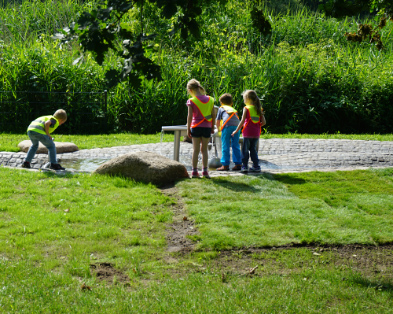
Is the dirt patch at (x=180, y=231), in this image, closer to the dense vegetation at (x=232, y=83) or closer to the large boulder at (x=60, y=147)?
the large boulder at (x=60, y=147)

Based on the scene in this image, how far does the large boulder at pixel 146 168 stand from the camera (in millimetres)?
7703

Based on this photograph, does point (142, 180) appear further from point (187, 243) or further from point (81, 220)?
point (187, 243)

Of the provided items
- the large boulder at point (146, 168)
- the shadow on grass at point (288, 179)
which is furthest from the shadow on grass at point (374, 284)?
the large boulder at point (146, 168)

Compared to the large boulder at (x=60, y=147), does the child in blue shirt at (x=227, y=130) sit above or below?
above

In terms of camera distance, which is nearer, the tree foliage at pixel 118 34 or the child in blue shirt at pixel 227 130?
the tree foliage at pixel 118 34

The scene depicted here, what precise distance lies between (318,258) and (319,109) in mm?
12050

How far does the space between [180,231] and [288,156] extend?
18.4 ft

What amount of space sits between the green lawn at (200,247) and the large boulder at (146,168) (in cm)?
23

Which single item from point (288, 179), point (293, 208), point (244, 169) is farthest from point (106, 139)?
point (293, 208)

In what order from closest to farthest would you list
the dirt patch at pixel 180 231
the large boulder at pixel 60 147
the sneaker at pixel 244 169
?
the dirt patch at pixel 180 231
the sneaker at pixel 244 169
the large boulder at pixel 60 147

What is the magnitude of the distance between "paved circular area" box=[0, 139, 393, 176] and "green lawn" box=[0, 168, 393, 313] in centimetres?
183

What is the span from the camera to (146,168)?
7.75 m

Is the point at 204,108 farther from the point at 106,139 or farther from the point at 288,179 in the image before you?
the point at 106,139

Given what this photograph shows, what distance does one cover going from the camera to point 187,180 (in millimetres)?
7766
